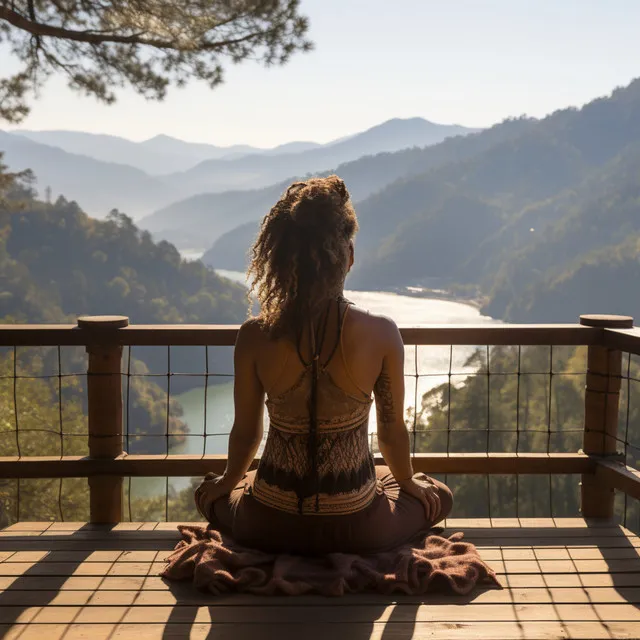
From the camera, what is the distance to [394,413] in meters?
1.93

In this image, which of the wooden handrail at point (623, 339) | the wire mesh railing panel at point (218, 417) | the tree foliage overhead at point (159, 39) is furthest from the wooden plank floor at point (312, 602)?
the wire mesh railing panel at point (218, 417)

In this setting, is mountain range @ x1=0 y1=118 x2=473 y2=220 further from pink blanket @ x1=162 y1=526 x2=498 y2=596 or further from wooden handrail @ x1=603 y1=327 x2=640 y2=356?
pink blanket @ x1=162 y1=526 x2=498 y2=596

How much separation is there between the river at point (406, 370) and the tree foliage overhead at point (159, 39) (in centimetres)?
1702

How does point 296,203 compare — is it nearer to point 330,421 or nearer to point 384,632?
point 330,421

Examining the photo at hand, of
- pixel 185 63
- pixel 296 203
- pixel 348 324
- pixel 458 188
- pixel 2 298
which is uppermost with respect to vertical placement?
pixel 458 188

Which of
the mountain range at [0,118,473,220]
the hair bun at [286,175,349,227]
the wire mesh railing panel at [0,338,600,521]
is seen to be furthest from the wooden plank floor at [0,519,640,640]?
the mountain range at [0,118,473,220]

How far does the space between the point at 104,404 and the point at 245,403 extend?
784mm

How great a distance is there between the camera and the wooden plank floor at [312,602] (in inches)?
65.9

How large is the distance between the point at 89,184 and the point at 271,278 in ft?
639

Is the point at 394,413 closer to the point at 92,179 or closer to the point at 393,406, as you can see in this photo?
the point at 393,406

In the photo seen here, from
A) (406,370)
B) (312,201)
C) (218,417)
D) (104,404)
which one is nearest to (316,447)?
(312,201)

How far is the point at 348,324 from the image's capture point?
71.5 inches

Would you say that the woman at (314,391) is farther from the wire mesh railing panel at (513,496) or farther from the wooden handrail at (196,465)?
the wire mesh railing panel at (513,496)

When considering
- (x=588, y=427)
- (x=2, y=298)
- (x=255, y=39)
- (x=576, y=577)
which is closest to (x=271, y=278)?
(x=576, y=577)
